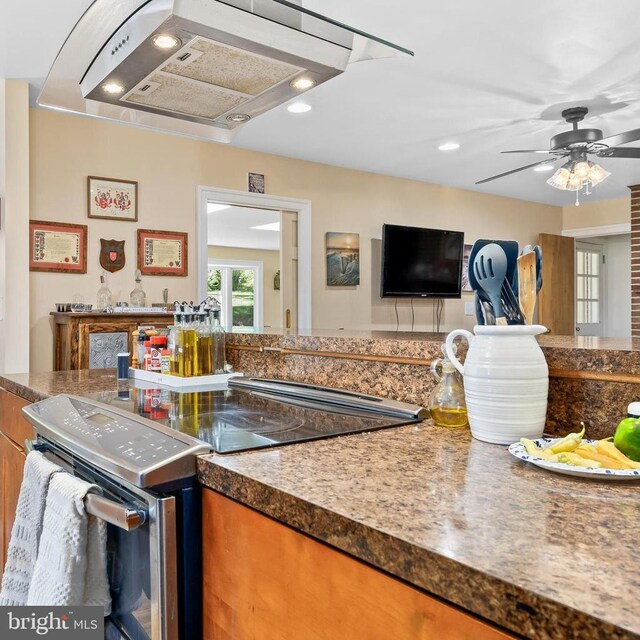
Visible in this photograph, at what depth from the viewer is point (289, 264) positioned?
16.3 ft

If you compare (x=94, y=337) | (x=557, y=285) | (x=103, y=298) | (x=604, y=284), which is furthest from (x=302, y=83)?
(x=604, y=284)

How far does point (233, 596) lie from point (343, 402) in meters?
0.59

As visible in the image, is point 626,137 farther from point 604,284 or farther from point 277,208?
point 604,284

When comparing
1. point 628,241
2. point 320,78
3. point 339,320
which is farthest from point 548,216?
point 320,78

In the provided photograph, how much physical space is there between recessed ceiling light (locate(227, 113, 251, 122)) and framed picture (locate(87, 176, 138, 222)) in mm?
2449

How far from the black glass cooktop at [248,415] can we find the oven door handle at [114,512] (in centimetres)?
15

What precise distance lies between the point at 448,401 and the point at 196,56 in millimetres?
921

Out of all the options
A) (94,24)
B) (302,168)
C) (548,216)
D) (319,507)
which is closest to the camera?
(319,507)

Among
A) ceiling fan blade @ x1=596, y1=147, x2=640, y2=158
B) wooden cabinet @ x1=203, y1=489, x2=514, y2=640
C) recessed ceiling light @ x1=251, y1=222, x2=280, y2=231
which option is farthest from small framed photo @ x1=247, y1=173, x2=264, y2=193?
wooden cabinet @ x1=203, y1=489, x2=514, y2=640

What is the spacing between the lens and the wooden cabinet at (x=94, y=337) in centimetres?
325

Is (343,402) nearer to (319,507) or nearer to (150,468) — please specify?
(150,468)

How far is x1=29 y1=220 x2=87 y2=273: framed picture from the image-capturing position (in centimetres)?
362

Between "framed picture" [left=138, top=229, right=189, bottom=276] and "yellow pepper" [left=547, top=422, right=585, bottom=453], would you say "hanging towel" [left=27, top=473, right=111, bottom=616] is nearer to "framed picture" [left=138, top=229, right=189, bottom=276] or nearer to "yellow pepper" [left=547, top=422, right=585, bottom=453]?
"yellow pepper" [left=547, top=422, right=585, bottom=453]

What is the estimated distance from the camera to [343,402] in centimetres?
131
